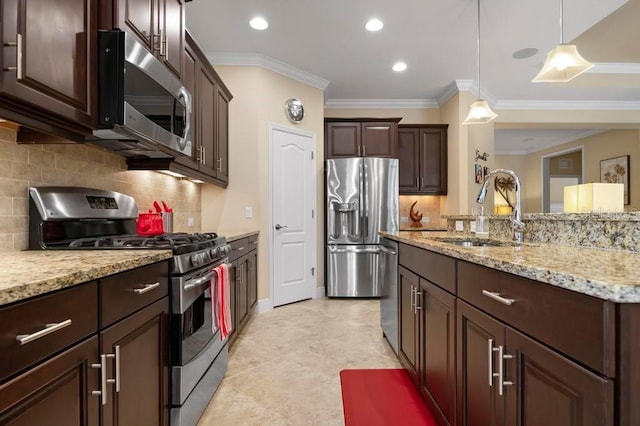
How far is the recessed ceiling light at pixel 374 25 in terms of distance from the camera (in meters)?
3.28

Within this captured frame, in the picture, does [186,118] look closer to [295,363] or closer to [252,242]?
[252,242]

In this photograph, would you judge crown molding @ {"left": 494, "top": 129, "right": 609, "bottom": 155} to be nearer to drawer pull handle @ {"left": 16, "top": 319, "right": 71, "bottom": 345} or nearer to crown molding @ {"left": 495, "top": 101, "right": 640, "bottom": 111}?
crown molding @ {"left": 495, "top": 101, "right": 640, "bottom": 111}

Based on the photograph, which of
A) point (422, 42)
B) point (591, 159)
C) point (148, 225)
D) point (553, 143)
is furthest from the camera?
point (553, 143)

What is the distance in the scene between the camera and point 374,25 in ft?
11.0

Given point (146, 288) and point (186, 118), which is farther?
point (186, 118)

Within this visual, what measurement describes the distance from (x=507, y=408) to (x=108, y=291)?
1.26 m

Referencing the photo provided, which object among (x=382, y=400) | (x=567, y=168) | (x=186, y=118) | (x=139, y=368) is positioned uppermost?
(x=567, y=168)

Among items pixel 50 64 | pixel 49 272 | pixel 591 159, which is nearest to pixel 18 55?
pixel 50 64

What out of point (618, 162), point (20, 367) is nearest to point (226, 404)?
point (20, 367)

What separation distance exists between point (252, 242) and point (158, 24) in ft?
6.86

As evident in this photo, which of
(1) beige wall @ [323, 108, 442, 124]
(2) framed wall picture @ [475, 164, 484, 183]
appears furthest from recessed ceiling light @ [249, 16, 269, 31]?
(2) framed wall picture @ [475, 164, 484, 183]

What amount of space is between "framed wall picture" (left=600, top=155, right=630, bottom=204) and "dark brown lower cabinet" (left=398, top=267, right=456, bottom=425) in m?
6.59

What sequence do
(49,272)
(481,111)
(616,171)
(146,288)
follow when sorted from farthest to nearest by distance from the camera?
(616,171) < (481,111) < (146,288) < (49,272)

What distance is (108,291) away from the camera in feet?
3.45
